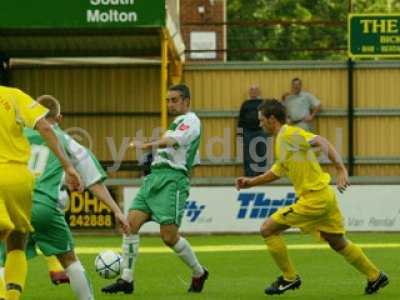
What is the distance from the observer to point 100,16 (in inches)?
899

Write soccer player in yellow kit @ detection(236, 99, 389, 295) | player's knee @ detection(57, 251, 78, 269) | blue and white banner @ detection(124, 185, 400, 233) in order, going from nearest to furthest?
player's knee @ detection(57, 251, 78, 269)
soccer player in yellow kit @ detection(236, 99, 389, 295)
blue and white banner @ detection(124, 185, 400, 233)

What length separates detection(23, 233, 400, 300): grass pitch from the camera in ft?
42.4

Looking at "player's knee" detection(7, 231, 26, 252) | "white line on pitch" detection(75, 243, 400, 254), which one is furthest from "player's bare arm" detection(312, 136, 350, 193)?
"white line on pitch" detection(75, 243, 400, 254)

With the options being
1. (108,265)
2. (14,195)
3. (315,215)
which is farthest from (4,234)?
(315,215)

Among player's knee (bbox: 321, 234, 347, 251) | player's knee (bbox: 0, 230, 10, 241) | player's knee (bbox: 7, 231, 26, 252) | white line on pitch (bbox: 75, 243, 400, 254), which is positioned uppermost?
player's knee (bbox: 0, 230, 10, 241)

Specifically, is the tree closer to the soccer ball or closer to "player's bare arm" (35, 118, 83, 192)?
the soccer ball

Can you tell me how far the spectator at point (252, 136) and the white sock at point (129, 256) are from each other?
38.4ft

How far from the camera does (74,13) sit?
75.1 ft

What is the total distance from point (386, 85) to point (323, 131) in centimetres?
150

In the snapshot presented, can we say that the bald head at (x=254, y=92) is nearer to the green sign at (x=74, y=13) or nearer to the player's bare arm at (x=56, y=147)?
the green sign at (x=74, y=13)

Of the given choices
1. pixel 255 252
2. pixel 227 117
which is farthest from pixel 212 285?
pixel 227 117

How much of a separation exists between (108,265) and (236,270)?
3.33 m

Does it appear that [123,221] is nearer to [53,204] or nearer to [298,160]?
[53,204]

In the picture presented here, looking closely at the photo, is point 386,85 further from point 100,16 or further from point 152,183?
point 152,183
